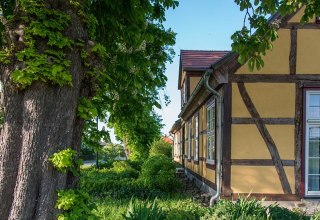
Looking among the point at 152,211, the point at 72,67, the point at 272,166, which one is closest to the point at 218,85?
the point at 272,166

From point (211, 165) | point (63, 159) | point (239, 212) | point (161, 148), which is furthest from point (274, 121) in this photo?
point (161, 148)

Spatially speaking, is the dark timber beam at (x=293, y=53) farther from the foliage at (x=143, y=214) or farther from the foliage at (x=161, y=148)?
the foliage at (x=161, y=148)

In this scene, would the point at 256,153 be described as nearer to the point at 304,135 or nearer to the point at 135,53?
the point at 304,135

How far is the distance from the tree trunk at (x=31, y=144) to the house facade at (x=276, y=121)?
4.92 m

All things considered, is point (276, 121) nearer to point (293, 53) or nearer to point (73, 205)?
point (293, 53)

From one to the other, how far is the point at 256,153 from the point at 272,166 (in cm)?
45

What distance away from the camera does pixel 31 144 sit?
11.8 ft

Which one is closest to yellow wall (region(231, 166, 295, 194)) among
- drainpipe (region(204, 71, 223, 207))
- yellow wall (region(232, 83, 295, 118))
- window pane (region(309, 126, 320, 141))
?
drainpipe (region(204, 71, 223, 207))

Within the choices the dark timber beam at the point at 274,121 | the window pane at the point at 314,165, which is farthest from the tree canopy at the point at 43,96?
the window pane at the point at 314,165

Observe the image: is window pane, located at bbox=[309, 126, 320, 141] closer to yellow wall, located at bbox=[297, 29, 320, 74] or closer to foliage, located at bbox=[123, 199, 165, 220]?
yellow wall, located at bbox=[297, 29, 320, 74]

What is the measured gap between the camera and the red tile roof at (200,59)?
49.8ft

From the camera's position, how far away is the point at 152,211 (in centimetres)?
490

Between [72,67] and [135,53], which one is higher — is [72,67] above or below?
below

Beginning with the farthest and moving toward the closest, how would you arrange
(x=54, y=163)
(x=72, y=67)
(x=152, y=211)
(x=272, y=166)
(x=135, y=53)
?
(x=272, y=166)
(x=135, y=53)
(x=152, y=211)
(x=72, y=67)
(x=54, y=163)
